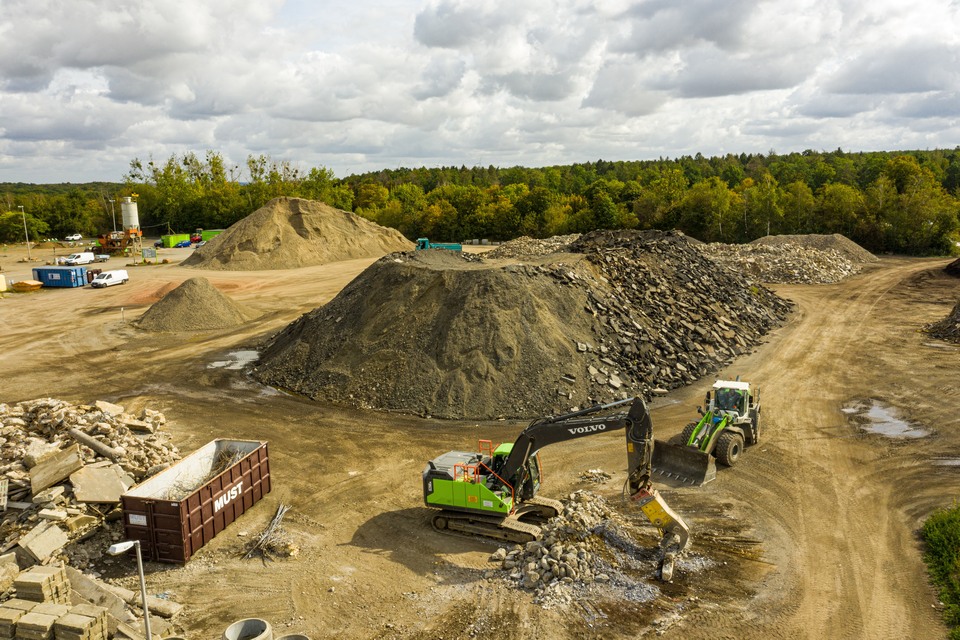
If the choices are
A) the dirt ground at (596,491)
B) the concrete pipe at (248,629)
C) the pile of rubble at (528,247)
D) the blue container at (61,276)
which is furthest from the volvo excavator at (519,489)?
the blue container at (61,276)

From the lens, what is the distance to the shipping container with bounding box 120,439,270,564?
14.7 meters

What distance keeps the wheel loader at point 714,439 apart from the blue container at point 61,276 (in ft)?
182

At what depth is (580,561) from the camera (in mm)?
13688

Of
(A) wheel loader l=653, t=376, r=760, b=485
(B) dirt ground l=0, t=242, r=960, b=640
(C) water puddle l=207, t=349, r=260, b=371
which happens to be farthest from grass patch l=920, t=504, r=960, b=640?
(C) water puddle l=207, t=349, r=260, b=371

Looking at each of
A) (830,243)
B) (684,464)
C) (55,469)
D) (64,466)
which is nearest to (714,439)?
(684,464)

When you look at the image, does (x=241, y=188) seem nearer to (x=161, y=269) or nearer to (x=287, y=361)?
(x=161, y=269)

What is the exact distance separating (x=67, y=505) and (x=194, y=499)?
143 inches

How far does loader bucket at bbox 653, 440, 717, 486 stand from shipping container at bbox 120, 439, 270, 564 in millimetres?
11530

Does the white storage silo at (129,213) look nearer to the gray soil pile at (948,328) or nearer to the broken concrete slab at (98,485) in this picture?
the broken concrete slab at (98,485)

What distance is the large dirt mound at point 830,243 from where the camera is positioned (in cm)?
5878

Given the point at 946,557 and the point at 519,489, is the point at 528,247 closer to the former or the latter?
the point at 519,489

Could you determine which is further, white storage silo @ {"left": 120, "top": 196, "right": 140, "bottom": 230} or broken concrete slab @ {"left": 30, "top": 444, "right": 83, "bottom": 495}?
white storage silo @ {"left": 120, "top": 196, "right": 140, "bottom": 230}

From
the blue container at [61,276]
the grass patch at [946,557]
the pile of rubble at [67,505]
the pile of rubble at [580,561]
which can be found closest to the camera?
the pile of rubble at [67,505]

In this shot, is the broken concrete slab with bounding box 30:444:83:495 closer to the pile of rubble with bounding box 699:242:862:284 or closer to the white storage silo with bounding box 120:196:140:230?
the pile of rubble with bounding box 699:242:862:284
